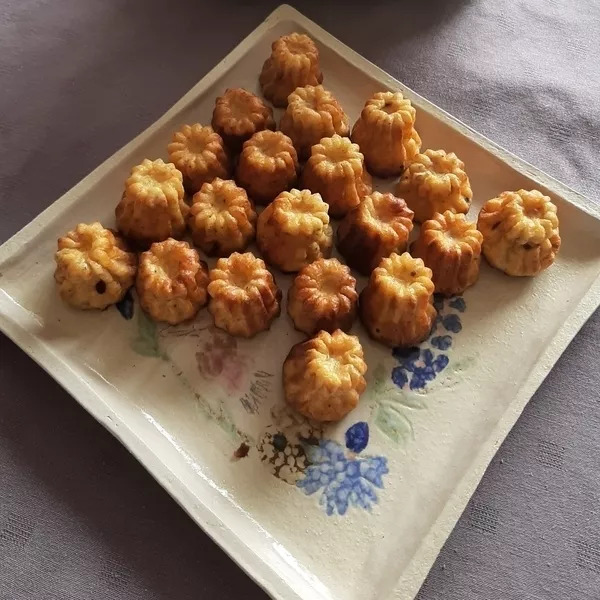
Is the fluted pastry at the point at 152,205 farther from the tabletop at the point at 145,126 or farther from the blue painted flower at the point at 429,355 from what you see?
the blue painted flower at the point at 429,355

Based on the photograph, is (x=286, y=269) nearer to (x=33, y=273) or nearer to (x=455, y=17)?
(x=33, y=273)

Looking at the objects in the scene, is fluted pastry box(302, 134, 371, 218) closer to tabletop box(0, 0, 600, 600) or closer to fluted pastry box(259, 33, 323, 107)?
fluted pastry box(259, 33, 323, 107)

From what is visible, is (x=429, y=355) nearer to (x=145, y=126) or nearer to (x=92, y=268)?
(x=92, y=268)

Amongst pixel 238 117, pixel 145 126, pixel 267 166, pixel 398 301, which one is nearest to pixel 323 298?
pixel 398 301

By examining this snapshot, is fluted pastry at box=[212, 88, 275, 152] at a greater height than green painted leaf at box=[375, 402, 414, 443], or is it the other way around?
fluted pastry at box=[212, 88, 275, 152]

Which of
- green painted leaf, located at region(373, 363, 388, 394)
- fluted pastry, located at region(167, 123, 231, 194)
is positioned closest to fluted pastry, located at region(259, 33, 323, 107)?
fluted pastry, located at region(167, 123, 231, 194)

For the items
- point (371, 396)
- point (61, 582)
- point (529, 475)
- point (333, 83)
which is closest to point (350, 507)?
point (371, 396)
